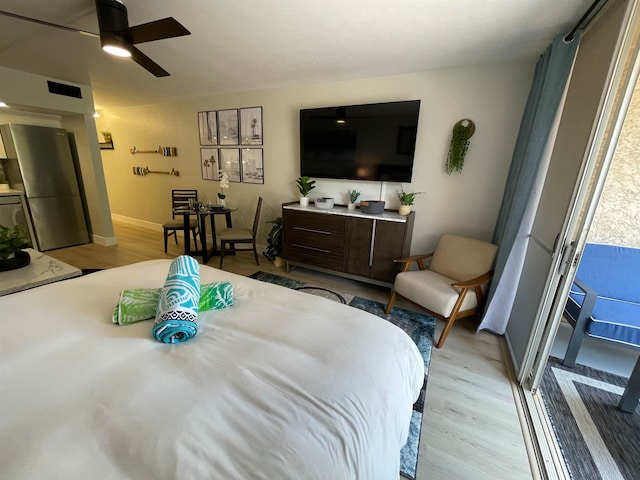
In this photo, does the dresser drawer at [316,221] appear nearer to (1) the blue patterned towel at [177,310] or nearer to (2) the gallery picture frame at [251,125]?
(2) the gallery picture frame at [251,125]

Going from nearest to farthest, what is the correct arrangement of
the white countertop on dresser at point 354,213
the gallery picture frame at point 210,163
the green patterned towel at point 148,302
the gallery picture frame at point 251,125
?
the green patterned towel at point 148,302 < the white countertop on dresser at point 354,213 < the gallery picture frame at point 251,125 < the gallery picture frame at point 210,163

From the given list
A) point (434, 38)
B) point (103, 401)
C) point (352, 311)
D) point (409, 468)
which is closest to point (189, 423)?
point (103, 401)

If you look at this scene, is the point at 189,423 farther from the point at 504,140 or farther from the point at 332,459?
the point at 504,140

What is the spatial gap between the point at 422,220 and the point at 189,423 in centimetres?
282

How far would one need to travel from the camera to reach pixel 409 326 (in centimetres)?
233

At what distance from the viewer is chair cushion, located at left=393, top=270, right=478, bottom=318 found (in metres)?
2.04

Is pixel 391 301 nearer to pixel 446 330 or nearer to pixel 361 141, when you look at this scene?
pixel 446 330

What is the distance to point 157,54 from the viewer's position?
8.36ft

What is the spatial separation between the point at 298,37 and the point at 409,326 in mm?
2688

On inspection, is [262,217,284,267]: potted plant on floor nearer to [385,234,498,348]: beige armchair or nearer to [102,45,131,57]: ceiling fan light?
[385,234,498,348]: beige armchair

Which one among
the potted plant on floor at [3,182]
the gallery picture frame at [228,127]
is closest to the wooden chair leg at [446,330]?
the gallery picture frame at [228,127]

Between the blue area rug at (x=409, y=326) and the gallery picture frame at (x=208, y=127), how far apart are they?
7.76 feet

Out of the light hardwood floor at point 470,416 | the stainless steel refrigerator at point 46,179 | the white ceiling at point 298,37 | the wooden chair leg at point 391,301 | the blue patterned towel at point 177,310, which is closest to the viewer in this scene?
the blue patterned towel at point 177,310

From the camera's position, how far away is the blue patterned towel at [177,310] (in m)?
0.99
